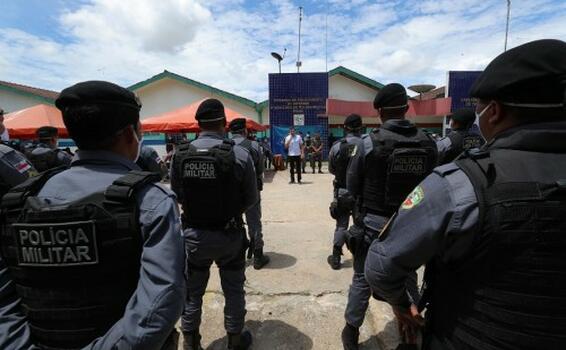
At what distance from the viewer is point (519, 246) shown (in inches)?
39.6

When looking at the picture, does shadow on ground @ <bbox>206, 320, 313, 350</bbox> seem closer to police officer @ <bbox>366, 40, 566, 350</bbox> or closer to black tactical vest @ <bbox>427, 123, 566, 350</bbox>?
police officer @ <bbox>366, 40, 566, 350</bbox>

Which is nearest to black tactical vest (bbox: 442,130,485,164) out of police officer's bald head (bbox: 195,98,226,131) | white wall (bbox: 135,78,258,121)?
police officer's bald head (bbox: 195,98,226,131)

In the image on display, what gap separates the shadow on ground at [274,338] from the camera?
9.24 ft

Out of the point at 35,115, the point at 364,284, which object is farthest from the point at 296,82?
A: the point at 364,284

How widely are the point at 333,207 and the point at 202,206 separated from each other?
164 centimetres

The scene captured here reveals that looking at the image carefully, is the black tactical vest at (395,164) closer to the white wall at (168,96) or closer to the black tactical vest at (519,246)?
the black tactical vest at (519,246)

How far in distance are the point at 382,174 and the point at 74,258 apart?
2067mm

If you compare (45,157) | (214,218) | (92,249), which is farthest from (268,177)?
(92,249)

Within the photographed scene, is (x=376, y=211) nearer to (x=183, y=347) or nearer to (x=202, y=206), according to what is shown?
(x=202, y=206)

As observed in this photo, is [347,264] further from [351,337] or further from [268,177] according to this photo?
[268,177]

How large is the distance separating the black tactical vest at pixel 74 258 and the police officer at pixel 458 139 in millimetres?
3739

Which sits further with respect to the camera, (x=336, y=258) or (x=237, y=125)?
(x=237, y=125)

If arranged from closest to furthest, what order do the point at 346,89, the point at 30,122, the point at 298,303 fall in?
1. the point at 298,303
2. the point at 30,122
3. the point at 346,89

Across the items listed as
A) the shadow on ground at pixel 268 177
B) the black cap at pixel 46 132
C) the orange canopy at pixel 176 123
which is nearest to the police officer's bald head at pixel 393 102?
the black cap at pixel 46 132
